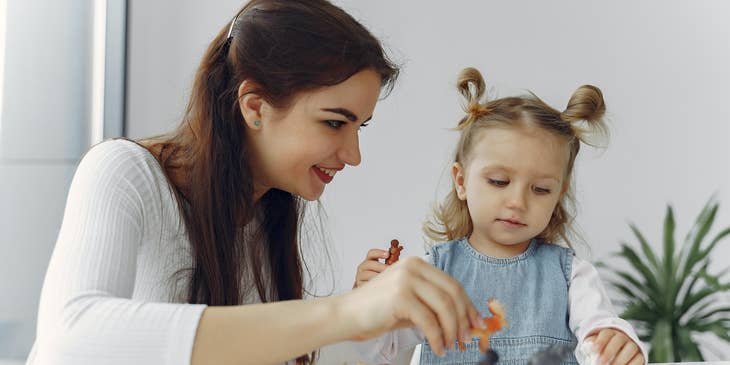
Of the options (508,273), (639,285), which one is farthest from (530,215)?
(639,285)

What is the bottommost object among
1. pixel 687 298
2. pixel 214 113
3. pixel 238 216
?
pixel 687 298

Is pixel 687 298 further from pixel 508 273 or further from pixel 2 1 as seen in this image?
pixel 2 1

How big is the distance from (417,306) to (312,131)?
59cm

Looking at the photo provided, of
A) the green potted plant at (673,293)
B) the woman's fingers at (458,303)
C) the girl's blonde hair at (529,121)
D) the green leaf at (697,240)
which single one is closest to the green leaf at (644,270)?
the green potted plant at (673,293)

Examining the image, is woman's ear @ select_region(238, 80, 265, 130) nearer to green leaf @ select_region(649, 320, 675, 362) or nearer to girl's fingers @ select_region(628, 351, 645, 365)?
girl's fingers @ select_region(628, 351, 645, 365)

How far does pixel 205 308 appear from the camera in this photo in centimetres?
92

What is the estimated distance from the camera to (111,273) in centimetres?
102

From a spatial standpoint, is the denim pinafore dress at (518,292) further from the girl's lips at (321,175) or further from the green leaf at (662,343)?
the green leaf at (662,343)

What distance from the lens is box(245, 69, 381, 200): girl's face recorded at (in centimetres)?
136

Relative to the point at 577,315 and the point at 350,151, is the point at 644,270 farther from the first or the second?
the point at 350,151

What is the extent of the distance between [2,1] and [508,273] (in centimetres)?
147

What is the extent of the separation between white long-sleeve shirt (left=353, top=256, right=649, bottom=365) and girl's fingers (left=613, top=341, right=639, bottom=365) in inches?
6.2

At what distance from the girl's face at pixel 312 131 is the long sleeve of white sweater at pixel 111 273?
192 mm

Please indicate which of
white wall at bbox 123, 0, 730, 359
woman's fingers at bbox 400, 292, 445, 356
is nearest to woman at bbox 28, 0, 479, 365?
woman's fingers at bbox 400, 292, 445, 356
